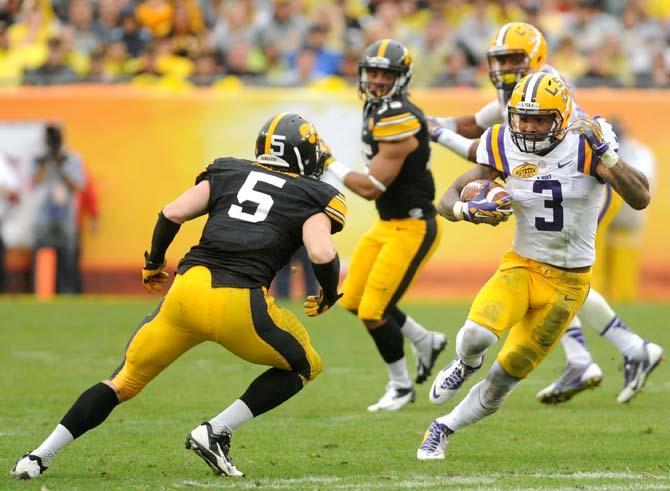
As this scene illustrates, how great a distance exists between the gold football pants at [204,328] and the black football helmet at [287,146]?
0.53 metres

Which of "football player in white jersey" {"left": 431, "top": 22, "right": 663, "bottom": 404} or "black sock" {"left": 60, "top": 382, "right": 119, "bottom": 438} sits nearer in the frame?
"black sock" {"left": 60, "top": 382, "right": 119, "bottom": 438}

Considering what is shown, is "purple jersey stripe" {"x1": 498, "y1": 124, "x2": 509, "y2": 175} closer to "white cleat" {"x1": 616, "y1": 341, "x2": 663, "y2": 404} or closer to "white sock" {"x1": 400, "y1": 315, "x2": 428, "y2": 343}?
"white cleat" {"x1": 616, "y1": 341, "x2": 663, "y2": 404}

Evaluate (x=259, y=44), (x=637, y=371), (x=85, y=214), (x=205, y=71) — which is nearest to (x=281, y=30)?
(x=259, y=44)

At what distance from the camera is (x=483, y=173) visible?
5.67m

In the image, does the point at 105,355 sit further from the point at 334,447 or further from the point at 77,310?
the point at 334,447

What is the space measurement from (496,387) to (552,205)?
795 millimetres

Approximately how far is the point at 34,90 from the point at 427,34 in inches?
159

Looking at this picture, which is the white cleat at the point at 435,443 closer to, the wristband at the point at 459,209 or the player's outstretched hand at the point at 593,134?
the wristband at the point at 459,209

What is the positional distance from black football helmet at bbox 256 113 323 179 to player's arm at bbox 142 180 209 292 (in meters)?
0.27

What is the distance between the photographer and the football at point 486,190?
531cm

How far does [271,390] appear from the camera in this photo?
17.0ft

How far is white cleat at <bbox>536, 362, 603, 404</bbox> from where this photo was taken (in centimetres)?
727

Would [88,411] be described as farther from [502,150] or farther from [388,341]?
[388,341]

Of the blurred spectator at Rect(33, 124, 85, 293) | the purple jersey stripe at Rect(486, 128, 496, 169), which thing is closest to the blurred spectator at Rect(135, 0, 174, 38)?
the blurred spectator at Rect(33, 124, 85, 293)
